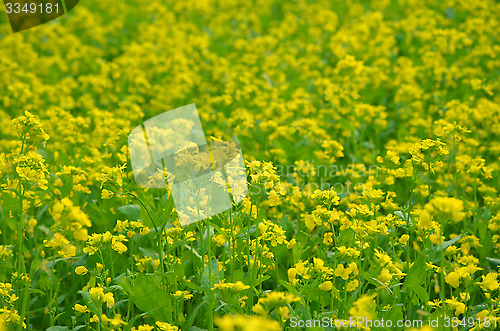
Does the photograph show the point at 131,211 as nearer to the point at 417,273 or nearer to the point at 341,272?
the point at 341,272

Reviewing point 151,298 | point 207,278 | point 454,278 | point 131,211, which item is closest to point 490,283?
point 454,278

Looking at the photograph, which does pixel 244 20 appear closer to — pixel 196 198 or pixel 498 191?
pixel 498 191

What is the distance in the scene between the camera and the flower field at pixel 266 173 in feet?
8.27

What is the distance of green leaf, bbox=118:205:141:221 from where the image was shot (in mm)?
3141

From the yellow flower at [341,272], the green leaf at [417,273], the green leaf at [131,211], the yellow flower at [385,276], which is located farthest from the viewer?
the green leaf at [131,211]

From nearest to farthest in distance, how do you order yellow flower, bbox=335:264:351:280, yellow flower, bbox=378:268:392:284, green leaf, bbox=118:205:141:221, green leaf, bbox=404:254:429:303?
yellow flower, bbox=378:268:392:284, yellow flower, bbox=335:264:351:280, green leaf, bbox=404:254:429:303, green leaf, bbox=118:205:141:221

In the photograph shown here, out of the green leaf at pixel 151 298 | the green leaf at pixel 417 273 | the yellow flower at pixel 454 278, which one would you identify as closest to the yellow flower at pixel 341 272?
the green leaf at pixel 417 273

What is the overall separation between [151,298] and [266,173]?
33.1 inches

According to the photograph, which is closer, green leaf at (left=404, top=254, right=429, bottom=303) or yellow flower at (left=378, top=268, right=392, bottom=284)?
yellow flower at (left=378, top=268, right=392, bottom=284)

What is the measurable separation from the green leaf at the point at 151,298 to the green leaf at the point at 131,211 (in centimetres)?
64

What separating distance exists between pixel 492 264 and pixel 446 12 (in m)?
5.49

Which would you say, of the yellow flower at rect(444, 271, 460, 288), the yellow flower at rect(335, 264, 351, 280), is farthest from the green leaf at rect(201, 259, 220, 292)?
the yellow flower at rect(444, 271, 460, 288)

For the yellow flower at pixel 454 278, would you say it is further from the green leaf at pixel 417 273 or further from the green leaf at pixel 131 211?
the green leaf at pixel 131 211

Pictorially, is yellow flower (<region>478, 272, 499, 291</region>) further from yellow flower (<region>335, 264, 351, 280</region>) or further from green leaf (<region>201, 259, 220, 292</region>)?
green leaf (<region>201, 259, 220, 292</region>)
